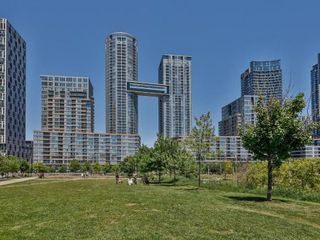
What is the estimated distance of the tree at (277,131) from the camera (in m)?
19.1

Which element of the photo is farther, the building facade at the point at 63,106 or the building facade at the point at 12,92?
the building facade at the point at 63,106

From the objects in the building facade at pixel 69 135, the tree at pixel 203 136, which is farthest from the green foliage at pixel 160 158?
the building facade at pixel 69 135

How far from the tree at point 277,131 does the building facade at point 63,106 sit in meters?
177

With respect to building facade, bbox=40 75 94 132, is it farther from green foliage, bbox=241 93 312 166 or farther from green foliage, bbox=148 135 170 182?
green foliage, bbox=241 93 312 166

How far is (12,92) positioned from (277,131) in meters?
138

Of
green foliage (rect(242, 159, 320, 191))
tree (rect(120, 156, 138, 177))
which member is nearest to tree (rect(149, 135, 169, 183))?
green foliage (rect(242, 159, 320, 191))

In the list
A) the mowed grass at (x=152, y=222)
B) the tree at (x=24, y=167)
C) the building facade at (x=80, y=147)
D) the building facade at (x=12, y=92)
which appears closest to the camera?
the mowed grass at (x=152, y=222)

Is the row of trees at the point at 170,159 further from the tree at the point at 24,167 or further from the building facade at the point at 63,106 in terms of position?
the building facade at the point at 63,106

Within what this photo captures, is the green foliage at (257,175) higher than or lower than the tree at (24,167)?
higher

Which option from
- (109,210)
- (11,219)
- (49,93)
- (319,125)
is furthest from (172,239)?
(49,93)

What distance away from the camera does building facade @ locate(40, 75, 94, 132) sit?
18950cm

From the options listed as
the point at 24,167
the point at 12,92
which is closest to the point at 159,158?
the point at 24,167

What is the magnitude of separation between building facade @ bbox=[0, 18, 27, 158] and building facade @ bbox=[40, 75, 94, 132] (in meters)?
35.5

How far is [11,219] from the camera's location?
41.5ft
